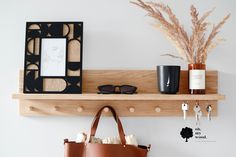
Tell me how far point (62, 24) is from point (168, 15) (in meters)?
0.44

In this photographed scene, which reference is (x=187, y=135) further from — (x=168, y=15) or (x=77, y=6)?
(x=77, y=6)

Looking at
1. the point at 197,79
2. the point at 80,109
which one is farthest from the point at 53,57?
the point at 197,79

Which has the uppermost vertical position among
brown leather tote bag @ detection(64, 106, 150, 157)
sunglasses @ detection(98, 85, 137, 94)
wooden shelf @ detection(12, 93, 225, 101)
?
sunglasses @ detection(98, 85, 137, 94)

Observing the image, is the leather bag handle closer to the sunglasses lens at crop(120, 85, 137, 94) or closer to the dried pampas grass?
the sunglasses lens at crop(120, 85, 137, 94)

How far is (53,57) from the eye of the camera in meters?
1.12

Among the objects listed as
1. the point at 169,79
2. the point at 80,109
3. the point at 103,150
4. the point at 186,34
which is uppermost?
the point at 186,34

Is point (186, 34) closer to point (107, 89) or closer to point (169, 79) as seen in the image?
point (169, 79)

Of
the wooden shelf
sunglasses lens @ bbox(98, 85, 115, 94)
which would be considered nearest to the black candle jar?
the wooden shelf

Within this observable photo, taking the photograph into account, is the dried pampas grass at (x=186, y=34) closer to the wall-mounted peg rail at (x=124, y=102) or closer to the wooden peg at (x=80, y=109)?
Answer: the wall-mounted peg rail at (x=124, y=102)

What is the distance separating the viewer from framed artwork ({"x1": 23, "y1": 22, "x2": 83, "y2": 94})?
3.62 feet

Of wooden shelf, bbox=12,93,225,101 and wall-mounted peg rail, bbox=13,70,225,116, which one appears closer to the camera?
wooden shelf, bbox=12,93,225,101

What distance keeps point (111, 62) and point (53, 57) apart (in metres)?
0.24

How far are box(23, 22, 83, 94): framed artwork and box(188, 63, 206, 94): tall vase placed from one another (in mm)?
431

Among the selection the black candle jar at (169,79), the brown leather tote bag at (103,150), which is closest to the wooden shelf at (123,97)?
the black candle jar at (169,79)
